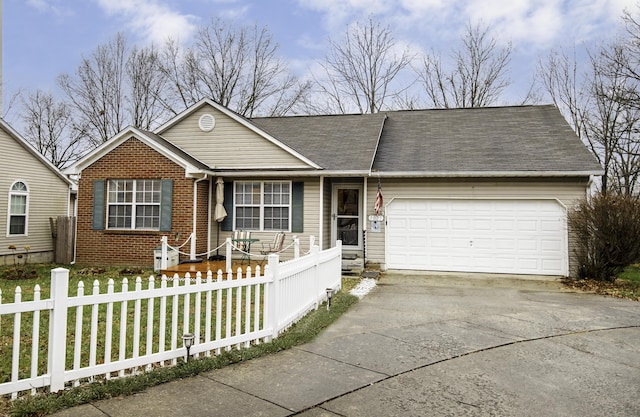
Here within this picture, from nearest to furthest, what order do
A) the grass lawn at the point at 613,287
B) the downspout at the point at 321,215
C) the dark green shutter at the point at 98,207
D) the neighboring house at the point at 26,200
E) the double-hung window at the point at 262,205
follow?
the grass lawn at the point at 613,287 < the downspout at the point at 321,215 < the dark green shutter at the point at 98,207 < the double-hung window at the point at 262,205 < the neighboring house at the point at 26,200

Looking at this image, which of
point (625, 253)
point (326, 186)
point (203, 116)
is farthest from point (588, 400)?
point (203, 116)

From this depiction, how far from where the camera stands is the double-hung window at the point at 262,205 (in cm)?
1298

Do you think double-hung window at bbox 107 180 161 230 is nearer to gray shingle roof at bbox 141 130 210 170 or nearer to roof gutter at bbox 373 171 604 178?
gray shingle roof at bbox 141 130 210 170

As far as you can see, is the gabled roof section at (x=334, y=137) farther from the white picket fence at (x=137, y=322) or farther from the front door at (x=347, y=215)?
the white picket fence at (x=137, y=322)

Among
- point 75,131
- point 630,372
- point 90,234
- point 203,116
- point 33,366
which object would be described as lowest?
point 630,372

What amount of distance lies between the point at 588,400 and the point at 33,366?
15.7 feet

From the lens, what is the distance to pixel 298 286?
6340mm

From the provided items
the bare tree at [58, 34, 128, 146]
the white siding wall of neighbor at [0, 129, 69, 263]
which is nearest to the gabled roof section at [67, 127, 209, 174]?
the white siding wall of neighbor at [0, 129, 69, 263]

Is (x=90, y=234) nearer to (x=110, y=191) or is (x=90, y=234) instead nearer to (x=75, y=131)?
(x=110, y=191)

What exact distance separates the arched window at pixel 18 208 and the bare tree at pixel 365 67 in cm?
1854

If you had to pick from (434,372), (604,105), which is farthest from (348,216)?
(604,105)

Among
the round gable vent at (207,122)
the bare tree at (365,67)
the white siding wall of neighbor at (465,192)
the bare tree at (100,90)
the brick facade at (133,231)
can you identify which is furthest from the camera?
the bare tree at (100,90)

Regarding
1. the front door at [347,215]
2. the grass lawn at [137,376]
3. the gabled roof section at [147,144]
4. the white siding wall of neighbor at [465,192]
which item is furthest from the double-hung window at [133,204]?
the white siding wall of neighbor at [465,192]

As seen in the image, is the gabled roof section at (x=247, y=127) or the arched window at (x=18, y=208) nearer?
the gabled roof section at (x=247, y=127)
